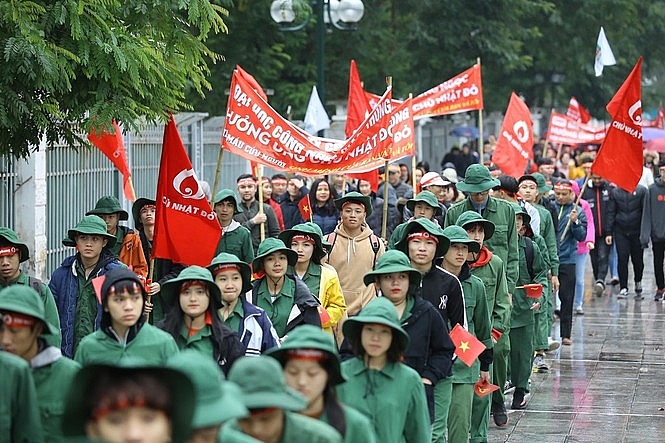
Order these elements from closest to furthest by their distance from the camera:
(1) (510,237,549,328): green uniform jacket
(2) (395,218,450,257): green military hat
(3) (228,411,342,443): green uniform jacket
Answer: (3) (228,411,342,443): green uniform jacket
(2) (395,218,450,257): green military hat
(1) (510,237,549,328): green uniform jacket

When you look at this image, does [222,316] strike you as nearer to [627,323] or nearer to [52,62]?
[52,62]

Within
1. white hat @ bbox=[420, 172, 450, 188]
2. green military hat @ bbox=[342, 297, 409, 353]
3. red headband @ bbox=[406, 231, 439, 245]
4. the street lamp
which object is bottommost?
green military hat @ bbox=[342, 297, 409, 353]

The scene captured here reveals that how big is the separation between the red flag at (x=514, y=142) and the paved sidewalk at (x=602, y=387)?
2211 millimetres

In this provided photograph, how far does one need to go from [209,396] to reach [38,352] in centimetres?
228

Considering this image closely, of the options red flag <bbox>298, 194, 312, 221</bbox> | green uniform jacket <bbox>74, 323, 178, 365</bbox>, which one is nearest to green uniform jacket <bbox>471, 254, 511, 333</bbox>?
green uniform jacket <bbox>74, 323, 178, 365</bbox>

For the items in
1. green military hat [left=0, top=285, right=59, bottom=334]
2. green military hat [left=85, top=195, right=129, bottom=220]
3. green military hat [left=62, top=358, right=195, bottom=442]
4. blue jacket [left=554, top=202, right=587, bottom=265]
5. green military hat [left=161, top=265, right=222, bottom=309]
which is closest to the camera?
green military hat [left=62, top=358, right=195, bottom=442]

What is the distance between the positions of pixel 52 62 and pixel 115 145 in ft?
12.1

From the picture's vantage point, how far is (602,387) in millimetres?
13969

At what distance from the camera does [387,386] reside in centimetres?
679

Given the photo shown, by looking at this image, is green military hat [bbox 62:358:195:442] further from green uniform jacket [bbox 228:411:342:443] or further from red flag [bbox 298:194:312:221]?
red flag [bbox 298:194:312:221]

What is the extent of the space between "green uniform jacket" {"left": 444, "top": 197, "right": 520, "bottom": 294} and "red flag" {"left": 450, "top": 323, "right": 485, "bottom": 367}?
307cm

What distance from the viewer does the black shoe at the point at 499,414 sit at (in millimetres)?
12016

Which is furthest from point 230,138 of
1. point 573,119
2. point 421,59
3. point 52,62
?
point 421,59

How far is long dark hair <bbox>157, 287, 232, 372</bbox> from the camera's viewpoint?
797cm
